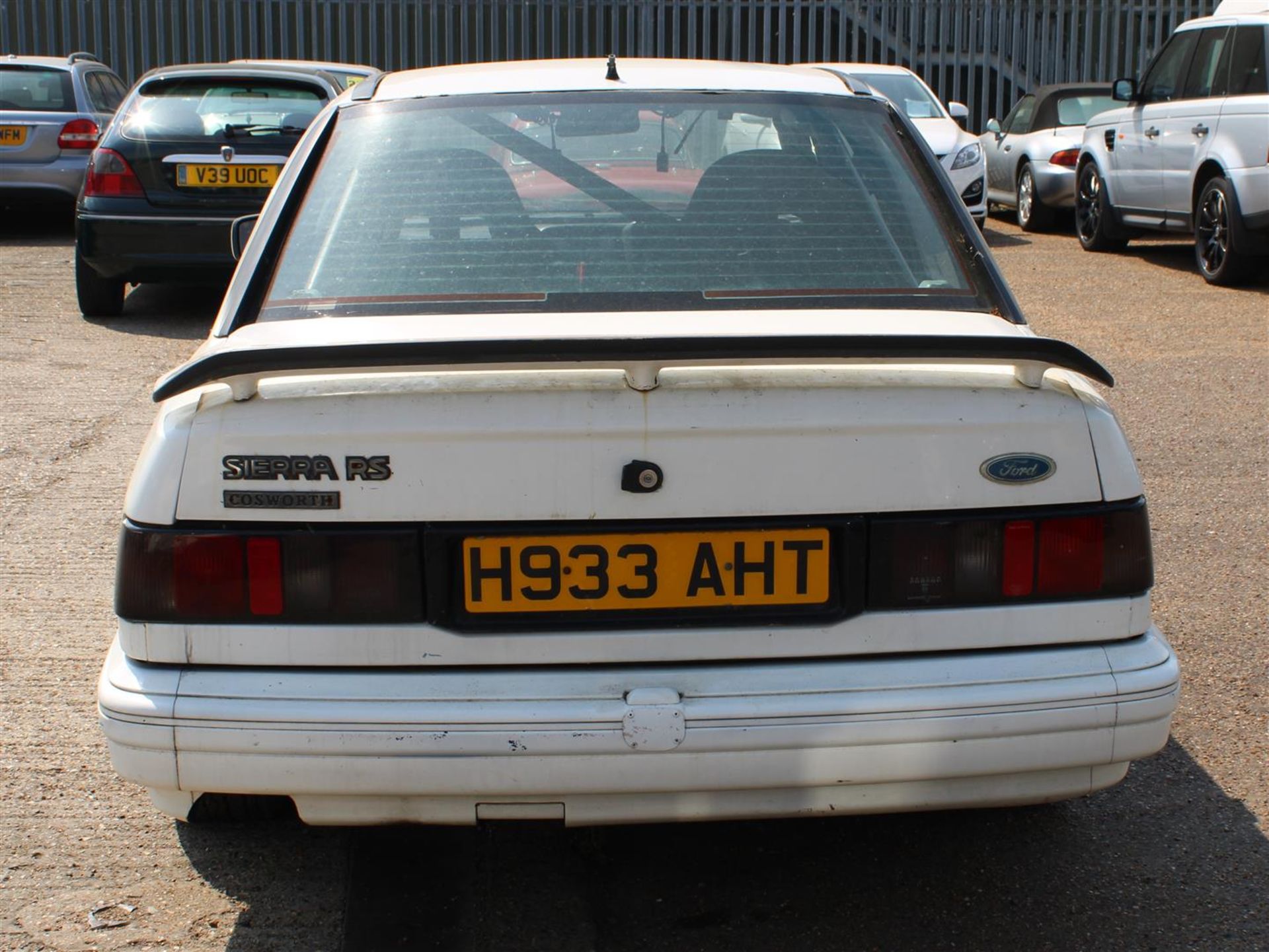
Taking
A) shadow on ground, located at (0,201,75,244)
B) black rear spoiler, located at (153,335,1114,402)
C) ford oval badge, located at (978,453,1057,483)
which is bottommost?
shadow on ground, located at (0,201,75,244)

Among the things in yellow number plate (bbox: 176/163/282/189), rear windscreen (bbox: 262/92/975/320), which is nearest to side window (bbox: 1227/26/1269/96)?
Answer: yellow number plate (bbox: 176/163/282/189)

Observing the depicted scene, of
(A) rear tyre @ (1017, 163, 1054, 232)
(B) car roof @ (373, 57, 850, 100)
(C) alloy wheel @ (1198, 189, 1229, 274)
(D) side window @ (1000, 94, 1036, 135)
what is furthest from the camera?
(D) side window @ (1000, 94, 1036, 135)

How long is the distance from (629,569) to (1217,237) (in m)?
9.33

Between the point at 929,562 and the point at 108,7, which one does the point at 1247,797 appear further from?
the point at 108,7

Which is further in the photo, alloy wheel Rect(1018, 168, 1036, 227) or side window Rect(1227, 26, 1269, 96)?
alloy wheel Rect(1018, 168, 1036, 227)

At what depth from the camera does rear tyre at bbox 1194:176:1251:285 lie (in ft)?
33.8

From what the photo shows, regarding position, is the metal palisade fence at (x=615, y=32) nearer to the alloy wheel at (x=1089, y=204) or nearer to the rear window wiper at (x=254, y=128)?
the alloy wheel at (x=1089, y=204)

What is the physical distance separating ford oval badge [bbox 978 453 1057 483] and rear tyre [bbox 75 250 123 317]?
7662 millimetres

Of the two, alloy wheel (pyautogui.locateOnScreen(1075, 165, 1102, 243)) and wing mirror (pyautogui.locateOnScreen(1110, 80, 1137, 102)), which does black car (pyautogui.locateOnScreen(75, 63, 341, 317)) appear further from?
alloy wheel (pyautogui.locateOnScreen(1075, 165, 1102, 243))

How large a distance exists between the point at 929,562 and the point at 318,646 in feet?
3.30

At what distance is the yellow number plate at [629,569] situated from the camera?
246cm

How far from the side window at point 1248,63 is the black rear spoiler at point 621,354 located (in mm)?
8774

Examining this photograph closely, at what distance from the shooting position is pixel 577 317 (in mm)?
2760

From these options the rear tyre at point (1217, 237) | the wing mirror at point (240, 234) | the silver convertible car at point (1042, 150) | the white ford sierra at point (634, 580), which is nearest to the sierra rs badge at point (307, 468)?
the white ford sierra at point (634, 580)
